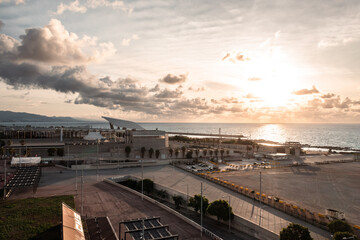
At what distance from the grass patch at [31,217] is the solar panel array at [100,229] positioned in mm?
2714

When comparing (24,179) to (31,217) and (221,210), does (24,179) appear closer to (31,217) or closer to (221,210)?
(31,217)

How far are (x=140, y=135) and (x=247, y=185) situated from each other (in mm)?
36737

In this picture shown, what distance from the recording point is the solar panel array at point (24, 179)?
32969 millimetres

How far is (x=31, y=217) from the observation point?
25266 millimetres

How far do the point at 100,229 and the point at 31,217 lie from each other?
26.0ft

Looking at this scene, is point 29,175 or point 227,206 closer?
point 227,206

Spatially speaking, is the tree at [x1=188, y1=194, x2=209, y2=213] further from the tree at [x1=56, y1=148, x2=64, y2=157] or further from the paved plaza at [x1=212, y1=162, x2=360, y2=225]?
the tree at [x1=56, y1=148, x2=64, y2=157]

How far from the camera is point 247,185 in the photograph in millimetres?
43875

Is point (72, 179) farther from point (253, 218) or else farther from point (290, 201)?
point (290, 201)

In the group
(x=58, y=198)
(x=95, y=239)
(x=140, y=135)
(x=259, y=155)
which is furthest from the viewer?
(x=259, y=155)

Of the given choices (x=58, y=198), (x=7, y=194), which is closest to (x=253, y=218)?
(x=58, y=198)

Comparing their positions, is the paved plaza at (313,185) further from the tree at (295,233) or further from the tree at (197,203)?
the tree at (197,203)

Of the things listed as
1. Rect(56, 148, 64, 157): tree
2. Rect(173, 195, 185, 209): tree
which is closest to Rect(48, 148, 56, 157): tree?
Rect(56, 148, 64, 157): tree

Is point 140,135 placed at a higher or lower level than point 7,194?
higher
